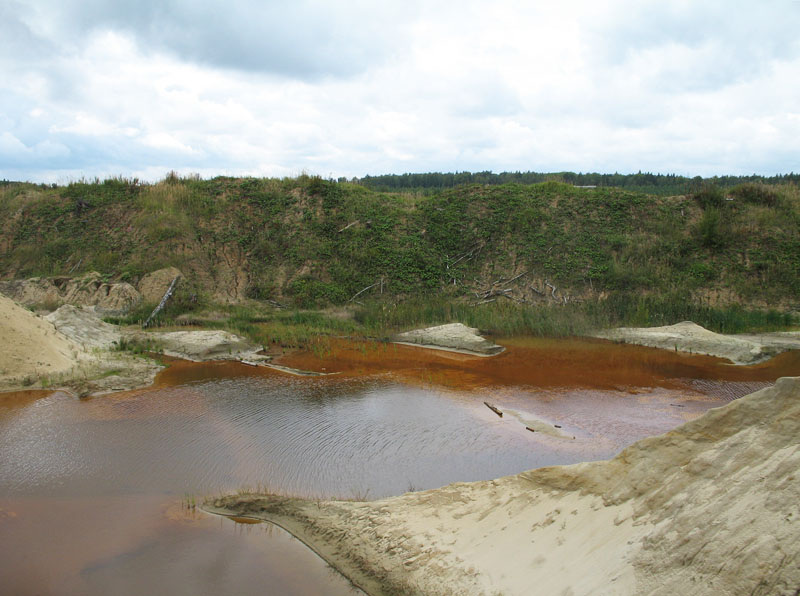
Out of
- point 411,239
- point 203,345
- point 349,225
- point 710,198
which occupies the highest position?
point 710,198

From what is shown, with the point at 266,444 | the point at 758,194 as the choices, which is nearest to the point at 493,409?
the point at 266,444

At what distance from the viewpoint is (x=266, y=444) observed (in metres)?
7.95

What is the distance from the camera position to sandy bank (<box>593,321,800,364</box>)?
552 inches

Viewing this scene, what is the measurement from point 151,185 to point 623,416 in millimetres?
21520

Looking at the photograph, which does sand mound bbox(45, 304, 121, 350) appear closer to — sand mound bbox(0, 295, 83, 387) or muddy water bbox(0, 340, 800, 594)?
sand mound bbox(0, 295, 83, 387)

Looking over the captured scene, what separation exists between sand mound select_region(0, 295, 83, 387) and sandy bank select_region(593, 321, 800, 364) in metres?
13.4

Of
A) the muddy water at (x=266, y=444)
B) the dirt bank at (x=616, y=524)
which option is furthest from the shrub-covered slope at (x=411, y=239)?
the dirt bank at (x=616, y=524)

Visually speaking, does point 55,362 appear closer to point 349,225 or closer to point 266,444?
point 266,444

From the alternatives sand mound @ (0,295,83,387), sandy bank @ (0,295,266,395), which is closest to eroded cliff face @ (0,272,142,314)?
sandy bank @ (0,295,266,395)

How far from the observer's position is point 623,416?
9.59 m

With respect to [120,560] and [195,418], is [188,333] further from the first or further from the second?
[120,560]

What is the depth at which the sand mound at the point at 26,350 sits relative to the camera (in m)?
10.4

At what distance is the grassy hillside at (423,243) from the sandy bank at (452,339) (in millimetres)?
1583

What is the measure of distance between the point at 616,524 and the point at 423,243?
19.1m
